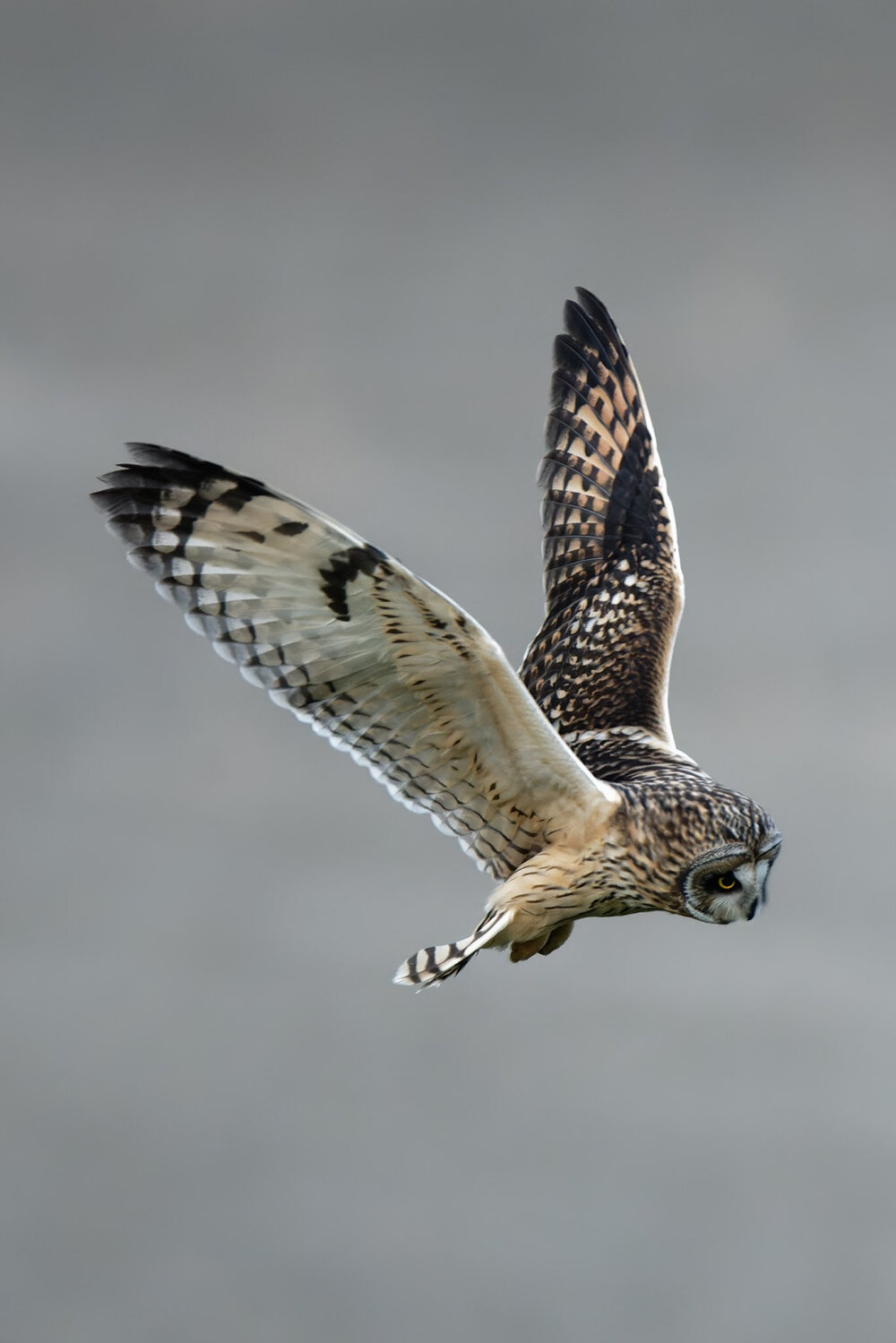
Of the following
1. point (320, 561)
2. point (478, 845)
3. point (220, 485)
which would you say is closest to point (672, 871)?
point (478, 845)

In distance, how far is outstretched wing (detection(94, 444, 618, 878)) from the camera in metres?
5.52

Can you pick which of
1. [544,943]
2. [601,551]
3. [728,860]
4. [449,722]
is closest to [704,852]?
[728,860]

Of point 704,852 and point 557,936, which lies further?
point 557,936

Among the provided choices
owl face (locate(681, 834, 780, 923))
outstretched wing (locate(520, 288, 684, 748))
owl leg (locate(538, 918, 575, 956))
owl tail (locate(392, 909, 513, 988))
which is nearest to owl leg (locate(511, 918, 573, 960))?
owl leg (locate(538, 918, 575, 956))

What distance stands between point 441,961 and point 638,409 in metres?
3.47

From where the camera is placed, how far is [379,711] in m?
5.98

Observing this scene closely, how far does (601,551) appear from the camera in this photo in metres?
7.99

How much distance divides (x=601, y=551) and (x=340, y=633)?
2518mm

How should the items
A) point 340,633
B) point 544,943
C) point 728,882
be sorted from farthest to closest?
point 544,943 < point 728,882 < point 340,633

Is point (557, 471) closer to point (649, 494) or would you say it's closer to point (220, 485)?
point (649, 494)

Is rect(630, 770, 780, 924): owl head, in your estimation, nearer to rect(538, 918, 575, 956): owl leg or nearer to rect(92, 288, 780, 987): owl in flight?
rect(92, 288, 780, 987): owl in flight

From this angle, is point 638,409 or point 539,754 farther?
point 638,409

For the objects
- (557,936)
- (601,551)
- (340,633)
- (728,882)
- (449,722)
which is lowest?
(557,936)

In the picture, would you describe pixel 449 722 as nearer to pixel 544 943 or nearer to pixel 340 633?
pixel 340 633
